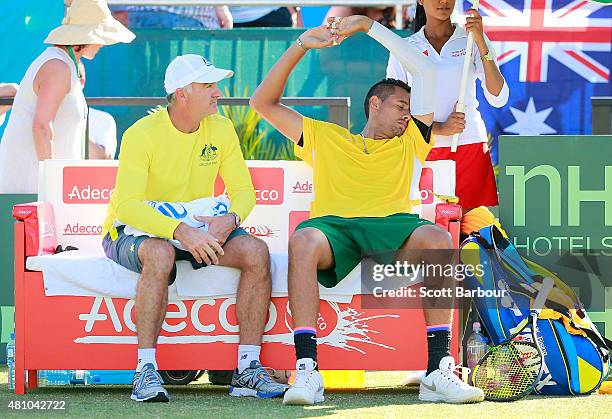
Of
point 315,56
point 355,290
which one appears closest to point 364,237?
point 355,290

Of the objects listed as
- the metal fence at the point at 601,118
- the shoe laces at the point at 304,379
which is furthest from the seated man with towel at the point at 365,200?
the metal fence at the point at 601,118

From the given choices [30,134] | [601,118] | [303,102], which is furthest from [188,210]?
[601,118]

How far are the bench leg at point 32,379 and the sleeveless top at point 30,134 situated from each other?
1305 millimetres

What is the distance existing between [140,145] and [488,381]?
6.23ft

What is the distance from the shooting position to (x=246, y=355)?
263 inches

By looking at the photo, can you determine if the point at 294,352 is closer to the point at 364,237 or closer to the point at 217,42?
the point at 364,237

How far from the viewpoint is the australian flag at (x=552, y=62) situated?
33.0 feet

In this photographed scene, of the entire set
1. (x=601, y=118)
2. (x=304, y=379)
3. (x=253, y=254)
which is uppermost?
(x=601, y=118)

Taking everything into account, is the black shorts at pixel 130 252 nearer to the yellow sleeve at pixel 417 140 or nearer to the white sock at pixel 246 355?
the white sock at pixel 246 355

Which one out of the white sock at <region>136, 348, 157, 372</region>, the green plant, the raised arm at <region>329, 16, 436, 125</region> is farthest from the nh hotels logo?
the green plant

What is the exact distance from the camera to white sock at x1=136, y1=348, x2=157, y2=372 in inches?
257

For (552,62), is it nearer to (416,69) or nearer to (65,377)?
(416,69)

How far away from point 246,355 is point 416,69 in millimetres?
1663

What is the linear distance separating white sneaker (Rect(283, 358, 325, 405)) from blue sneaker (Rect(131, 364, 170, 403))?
21.8 inches
